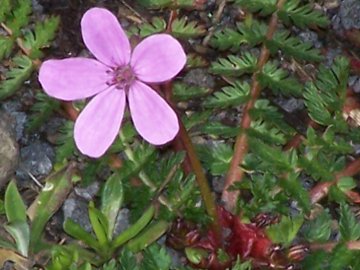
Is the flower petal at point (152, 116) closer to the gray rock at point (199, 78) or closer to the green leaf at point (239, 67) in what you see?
the green leaf at point (239, 67)

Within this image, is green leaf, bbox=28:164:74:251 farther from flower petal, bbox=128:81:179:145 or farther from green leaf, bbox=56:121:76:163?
flower petal, bbox=128:81:179:145

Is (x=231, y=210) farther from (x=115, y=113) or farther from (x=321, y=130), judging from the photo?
(x=115, y=113)

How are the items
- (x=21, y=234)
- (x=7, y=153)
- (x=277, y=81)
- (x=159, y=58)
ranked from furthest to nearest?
1. (x=7, y=153)
2. (x=277, y=81)
3. (x=21, y=234)
4. (x=159, y=58)

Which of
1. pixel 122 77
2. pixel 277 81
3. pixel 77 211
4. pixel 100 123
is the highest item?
pixel 122 77

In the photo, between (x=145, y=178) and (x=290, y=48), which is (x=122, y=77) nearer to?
(x=145, y=178)

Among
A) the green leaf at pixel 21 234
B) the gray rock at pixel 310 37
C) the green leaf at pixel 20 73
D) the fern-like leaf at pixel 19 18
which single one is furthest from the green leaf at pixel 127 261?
the gray rock at pixel 310 37

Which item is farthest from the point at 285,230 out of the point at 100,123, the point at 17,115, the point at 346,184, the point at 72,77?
the point at 17,115
